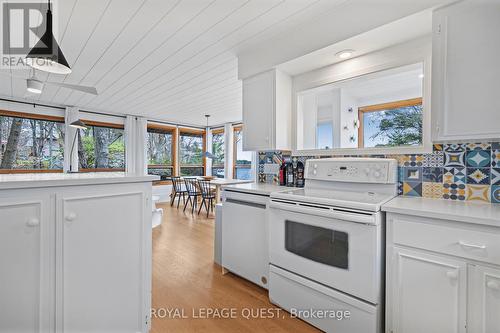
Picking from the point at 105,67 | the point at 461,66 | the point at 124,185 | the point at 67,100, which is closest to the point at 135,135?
the point at 67,100

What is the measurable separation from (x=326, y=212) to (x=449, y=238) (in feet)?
2.05

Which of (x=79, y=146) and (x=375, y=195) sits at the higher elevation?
(x=79, y=146)

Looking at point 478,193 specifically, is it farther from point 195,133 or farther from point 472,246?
point 195,133

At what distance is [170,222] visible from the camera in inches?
174

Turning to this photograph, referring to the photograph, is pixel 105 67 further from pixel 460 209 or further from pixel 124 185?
pixel 460 209

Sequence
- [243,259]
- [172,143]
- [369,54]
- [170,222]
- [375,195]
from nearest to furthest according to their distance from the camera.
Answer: [375,195] → [369,54] → [243,259] → [170,222] → [172,143]

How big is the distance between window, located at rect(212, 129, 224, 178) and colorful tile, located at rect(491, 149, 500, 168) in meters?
6.43

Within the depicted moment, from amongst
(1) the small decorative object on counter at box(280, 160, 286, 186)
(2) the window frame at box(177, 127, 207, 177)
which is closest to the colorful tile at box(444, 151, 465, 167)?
(1) the small decorative object on counter at box(280, 160, 286, 186)

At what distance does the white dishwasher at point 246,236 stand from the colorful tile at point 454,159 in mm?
1315

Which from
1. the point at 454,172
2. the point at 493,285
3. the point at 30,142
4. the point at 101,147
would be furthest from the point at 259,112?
the point at 30,142

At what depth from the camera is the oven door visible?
1.41m

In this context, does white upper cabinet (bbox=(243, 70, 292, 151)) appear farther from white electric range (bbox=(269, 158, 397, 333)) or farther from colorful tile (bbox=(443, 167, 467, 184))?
colorful tile (bbox=(443, 167, 467, 184))

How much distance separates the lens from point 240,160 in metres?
6.98

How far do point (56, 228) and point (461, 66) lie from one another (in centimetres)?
230
